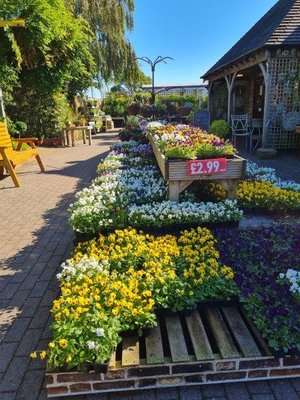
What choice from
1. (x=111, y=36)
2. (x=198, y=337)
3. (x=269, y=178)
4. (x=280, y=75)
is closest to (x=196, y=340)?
(x=198, y=337)

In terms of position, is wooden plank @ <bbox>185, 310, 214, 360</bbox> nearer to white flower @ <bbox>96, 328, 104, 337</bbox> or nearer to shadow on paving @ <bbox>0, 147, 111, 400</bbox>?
white flower @ <bbox>96, 328, 104, 337</bbox>

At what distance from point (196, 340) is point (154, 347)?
0.94 ft

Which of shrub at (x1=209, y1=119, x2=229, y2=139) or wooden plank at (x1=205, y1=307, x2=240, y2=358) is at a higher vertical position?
shrub at (x1=209, y1=119, x2=229, y2=139)

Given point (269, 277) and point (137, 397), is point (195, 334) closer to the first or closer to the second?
point (137, 397)

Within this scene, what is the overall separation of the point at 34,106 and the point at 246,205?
1099 centimetres

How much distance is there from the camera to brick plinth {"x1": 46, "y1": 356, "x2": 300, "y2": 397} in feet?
6.47

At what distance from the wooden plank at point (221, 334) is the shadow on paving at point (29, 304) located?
3.74ft

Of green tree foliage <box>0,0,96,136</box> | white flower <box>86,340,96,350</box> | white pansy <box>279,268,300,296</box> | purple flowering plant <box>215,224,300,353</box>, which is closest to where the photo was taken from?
white flower <box>86,340,96,350</box>

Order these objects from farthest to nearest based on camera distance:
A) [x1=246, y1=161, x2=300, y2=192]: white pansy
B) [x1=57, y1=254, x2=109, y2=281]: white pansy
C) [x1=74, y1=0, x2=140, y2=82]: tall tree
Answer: [x1=74, y1=0, x2=140, y2=82]: tall tree, [x1=246, y1=161, x2=300, y2=192]: white pansy, [x1=57, y1=254, x2=109, y2=281]: white pansy

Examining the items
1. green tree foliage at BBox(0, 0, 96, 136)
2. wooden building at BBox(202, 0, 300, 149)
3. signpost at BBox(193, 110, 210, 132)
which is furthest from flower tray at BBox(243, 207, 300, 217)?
signpost at BBox(193, 110, 210, 132)

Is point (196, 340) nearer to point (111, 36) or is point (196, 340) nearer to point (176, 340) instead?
point (176, 340)

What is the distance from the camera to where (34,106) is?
42.6 feet

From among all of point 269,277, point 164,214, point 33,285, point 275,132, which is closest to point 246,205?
point 164,214

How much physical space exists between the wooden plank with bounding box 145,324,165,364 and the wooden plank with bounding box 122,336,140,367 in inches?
2.6
